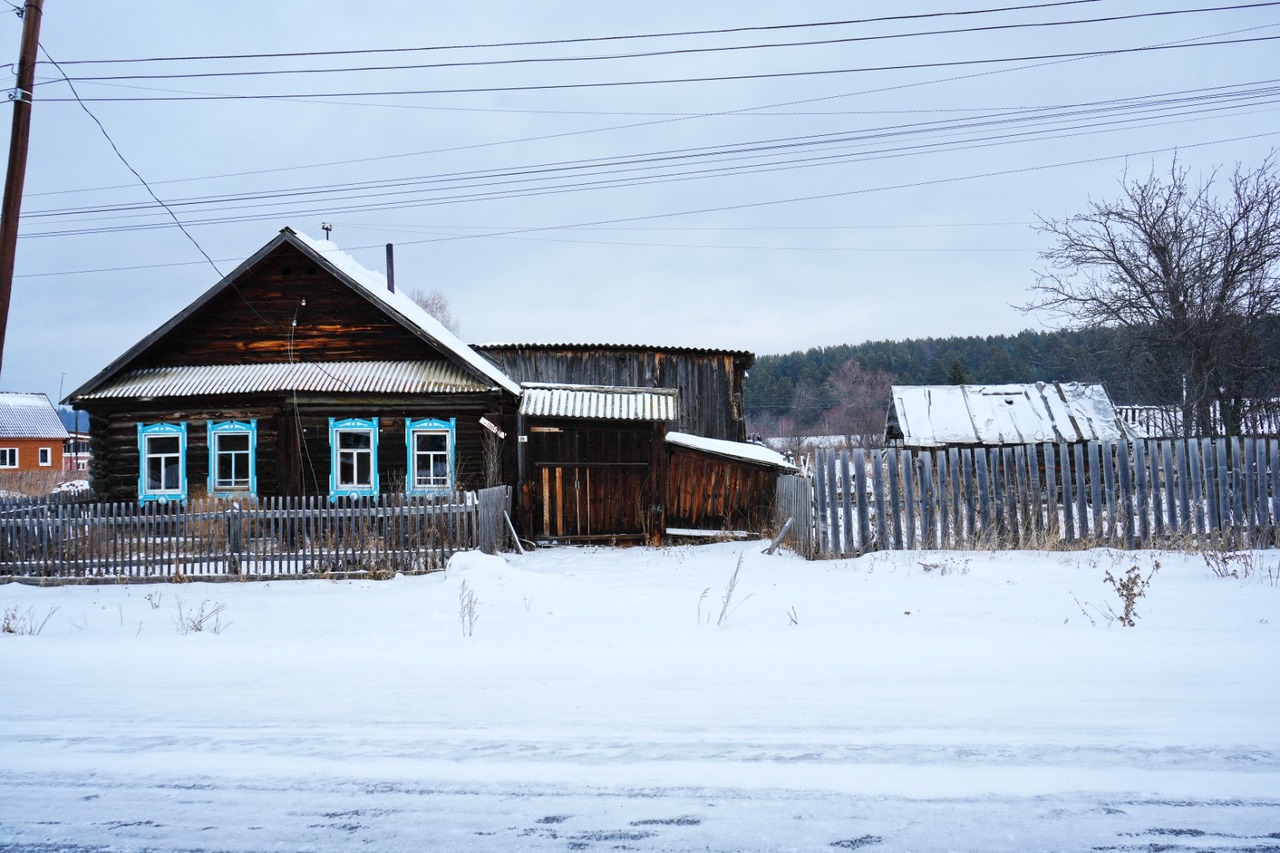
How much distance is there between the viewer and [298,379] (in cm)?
1627

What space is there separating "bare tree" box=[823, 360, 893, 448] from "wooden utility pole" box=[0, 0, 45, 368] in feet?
227

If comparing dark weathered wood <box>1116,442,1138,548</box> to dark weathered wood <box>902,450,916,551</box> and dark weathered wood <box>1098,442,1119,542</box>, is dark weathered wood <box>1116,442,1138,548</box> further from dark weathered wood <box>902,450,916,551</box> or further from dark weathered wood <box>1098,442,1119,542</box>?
dark weathered wood <box>902,450,916,551</box>

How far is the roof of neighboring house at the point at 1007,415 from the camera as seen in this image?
23097mm

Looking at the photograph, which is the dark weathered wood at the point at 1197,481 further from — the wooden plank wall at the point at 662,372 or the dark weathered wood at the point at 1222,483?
the wooden plank wall at the point at 662,372

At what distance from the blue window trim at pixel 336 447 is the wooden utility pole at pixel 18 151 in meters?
8.55

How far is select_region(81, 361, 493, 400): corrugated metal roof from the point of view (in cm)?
1603

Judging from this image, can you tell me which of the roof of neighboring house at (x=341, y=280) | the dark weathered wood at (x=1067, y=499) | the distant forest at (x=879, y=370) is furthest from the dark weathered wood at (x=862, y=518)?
the distant forest at (x=879, y=370)

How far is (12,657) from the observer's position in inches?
231

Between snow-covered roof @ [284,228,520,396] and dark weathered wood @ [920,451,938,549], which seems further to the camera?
snow-covered roof @ [284,228,520,396]

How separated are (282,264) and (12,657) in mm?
13485

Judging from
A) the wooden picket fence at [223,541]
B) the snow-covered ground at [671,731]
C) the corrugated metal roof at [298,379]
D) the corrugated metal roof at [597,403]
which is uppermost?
the corrugated metal roof at [298,379]

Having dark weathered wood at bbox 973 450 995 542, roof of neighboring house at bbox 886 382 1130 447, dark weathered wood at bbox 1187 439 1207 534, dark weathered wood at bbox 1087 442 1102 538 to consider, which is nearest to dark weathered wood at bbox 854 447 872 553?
dark weathered wood at bbox 973 450 995 542

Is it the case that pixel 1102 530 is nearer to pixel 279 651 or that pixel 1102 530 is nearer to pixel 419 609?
pixel 419 609

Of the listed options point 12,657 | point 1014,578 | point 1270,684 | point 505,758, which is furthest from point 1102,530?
point 12,657
